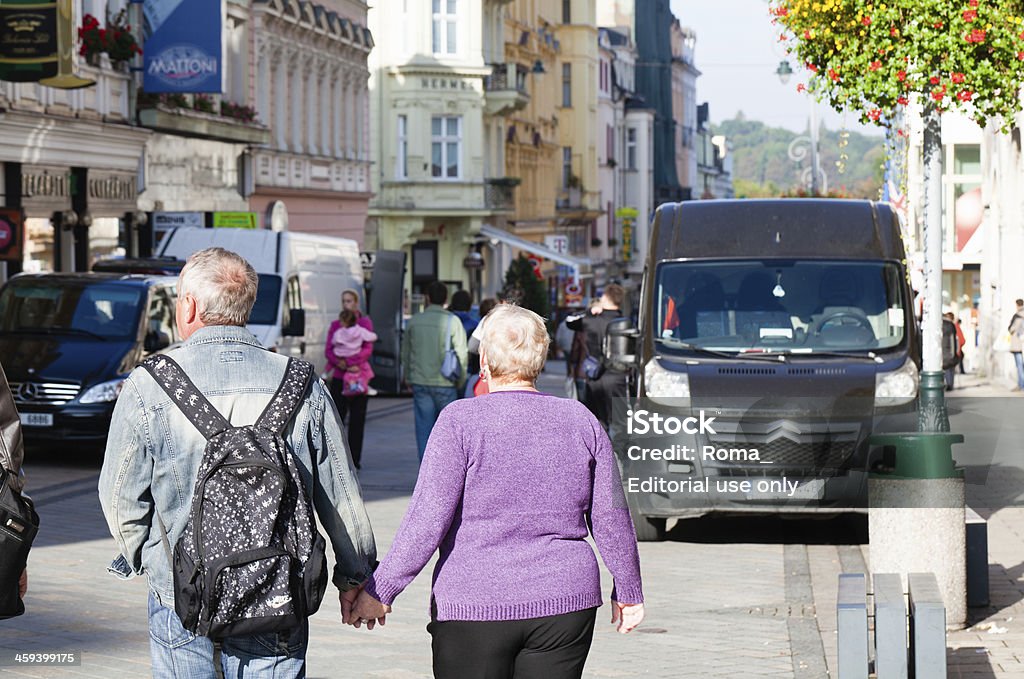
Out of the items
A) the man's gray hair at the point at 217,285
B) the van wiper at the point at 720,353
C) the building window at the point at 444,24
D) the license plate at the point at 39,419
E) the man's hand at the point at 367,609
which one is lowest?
the license plate at the point at 39,419

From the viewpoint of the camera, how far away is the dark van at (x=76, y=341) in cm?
1781

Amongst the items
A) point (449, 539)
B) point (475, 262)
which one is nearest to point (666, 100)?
point (475, 262)

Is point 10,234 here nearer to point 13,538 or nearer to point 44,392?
point 44,392

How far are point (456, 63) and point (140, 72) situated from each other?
26654 mm

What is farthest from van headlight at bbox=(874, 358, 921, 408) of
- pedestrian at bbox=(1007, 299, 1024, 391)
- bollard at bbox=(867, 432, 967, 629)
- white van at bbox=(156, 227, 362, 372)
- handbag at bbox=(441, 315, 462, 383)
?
pedestrian at bbox=(1007, 299, 1024, 391)

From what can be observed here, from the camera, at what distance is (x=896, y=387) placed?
12727 mm

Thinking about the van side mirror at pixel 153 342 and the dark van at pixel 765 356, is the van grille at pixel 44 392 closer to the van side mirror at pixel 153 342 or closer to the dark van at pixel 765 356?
the van side mirror at pixel 153 342

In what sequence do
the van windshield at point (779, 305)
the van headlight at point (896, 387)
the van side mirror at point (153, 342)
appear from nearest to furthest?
the van headlight at point (896, 387), the van windshield at point (779, 305), the van side mirror at point (153, 342)

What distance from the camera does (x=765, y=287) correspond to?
13242 mm

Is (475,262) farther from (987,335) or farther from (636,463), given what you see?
(636,463)

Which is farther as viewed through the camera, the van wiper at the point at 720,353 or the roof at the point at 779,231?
the roof at the point at 779,231

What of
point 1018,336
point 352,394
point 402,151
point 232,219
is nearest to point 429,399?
point 352,394

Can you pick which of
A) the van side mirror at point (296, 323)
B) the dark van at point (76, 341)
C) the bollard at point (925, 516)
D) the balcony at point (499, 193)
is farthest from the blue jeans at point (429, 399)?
the balcony at point (499, 193)

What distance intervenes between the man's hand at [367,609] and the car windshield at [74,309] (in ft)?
45.9
